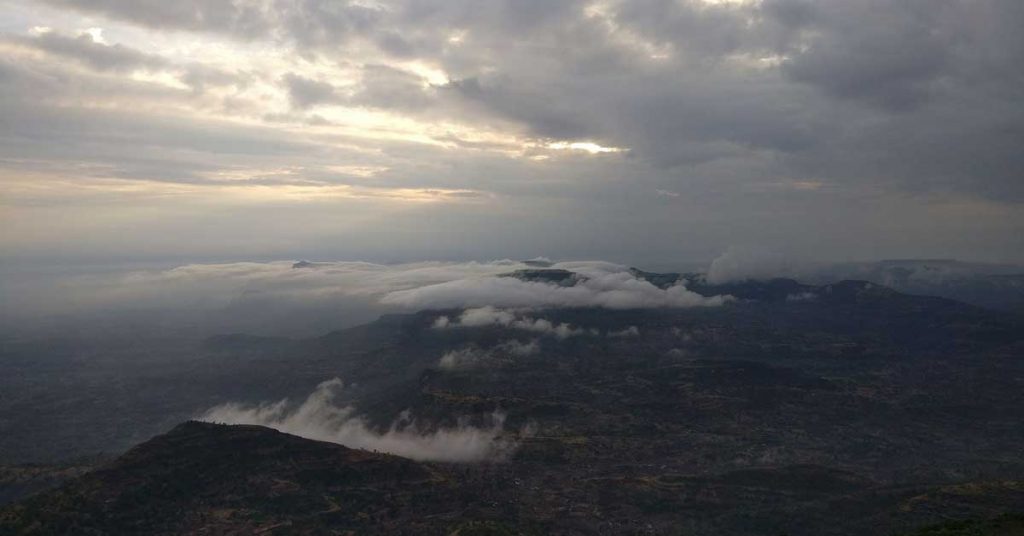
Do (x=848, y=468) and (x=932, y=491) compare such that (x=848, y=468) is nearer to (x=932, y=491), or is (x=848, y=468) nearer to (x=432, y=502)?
(x=932, y=491)

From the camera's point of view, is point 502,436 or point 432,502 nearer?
point 432,502

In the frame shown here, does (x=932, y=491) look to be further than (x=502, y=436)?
No

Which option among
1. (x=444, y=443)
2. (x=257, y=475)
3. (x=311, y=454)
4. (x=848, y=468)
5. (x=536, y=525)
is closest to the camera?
(x=536, y=525)

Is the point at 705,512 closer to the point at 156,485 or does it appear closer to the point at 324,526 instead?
the point at 324,526

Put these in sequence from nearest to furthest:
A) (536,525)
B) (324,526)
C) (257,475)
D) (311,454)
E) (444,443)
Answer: (324,526), (536,525), (257,475), (311,454), (444,443)

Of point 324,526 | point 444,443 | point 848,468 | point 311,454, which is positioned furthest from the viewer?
point 444,443

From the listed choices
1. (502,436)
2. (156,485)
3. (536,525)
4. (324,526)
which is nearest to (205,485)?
(156,485)

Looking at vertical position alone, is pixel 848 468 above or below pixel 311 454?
below

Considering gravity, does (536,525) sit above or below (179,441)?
below

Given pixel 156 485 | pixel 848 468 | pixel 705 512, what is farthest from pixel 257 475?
pixel 848 468
